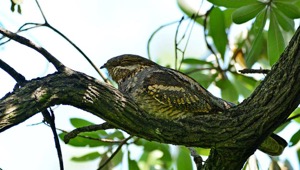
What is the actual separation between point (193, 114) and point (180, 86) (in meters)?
0.23

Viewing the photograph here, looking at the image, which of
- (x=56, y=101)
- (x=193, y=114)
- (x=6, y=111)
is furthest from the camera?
(x=193, y=114)

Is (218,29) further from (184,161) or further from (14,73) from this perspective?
(14,73)

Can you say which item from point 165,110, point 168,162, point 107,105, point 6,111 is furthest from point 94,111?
point 168,162

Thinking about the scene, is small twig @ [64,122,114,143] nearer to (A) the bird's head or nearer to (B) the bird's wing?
(B) the bird's wing

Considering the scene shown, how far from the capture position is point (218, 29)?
554 cm

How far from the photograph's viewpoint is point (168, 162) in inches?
226

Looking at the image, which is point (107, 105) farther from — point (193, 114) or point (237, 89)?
point (237, 89)

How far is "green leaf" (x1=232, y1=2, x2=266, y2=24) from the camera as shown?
4469mm

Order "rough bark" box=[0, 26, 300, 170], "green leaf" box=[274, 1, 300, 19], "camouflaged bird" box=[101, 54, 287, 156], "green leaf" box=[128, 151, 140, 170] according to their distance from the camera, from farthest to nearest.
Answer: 1. "green leaf" box=[128, 151, 140, 170]
2. "green leaf" box=[274, 1, 300, 19]
3. "camouflaged bird" box=[101, 54, 287, 156]
4. "rough bark" box=[0, 26, 300, 170]

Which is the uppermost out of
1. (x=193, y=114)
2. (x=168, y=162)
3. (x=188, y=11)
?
(x=188, y=11)

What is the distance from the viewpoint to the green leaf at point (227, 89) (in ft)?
18.5

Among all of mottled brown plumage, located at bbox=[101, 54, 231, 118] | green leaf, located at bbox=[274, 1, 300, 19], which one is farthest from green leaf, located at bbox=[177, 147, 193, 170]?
green leaf, located at bbox=[274, 1, 300, 19]

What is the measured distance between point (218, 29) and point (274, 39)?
1.09 m

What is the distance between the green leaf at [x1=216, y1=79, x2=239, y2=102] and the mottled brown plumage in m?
1.32
